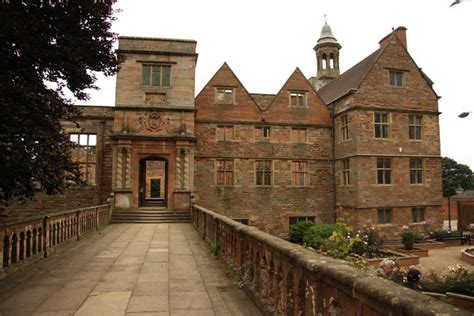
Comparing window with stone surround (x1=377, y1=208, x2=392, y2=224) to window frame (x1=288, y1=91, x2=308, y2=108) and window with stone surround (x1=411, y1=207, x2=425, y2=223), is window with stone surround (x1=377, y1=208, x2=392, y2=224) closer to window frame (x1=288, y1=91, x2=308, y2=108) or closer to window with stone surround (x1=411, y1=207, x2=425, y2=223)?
window with stone surround (x1=411, y1=207, x2=425, y2=223)

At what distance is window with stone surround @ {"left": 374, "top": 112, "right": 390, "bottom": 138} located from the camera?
69.8ft

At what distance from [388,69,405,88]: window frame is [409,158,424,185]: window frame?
15.5 feet

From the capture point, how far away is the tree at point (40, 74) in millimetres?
4949

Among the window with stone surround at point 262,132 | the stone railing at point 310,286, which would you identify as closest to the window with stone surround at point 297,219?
the window with stone surround at point 262,132

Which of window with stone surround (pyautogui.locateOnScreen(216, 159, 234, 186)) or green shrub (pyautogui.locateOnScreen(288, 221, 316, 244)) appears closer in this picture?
green shrub (pyautogui.locateOnScreen(288, 221, 316, 244))

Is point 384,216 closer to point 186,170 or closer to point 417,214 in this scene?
point 417,214

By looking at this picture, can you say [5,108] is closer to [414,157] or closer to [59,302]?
[59,302]

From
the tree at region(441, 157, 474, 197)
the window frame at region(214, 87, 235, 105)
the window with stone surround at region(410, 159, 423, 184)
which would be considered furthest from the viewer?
the tree at region(441, 157, 474, 197)

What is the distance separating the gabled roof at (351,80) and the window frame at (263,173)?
6.33m

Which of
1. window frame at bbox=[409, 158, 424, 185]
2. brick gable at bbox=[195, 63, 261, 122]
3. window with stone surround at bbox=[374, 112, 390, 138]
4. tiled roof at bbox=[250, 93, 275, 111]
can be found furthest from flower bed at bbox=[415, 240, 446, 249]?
tiled roof at bbox=[250, 93, 275, 111]

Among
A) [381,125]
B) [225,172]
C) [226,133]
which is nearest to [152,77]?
[226,133]

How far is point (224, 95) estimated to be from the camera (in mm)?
22750

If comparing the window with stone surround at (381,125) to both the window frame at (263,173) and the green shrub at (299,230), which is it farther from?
the green shrub at (299,230)

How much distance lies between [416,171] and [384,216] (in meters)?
3.65
